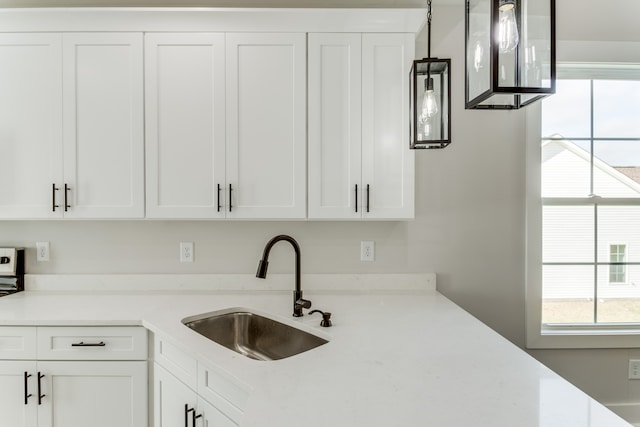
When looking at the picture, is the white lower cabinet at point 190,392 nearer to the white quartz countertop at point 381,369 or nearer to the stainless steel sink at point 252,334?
the white quartz countertop at point 381,369

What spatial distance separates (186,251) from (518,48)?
2.04 metres

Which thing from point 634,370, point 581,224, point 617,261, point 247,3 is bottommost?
point 634,370

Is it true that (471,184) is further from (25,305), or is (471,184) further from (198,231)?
(25,305)

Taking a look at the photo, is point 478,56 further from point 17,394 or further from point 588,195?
point 17,394

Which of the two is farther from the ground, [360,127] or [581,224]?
[360,127]

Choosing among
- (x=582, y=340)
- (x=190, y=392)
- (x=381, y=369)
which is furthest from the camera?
(x=582, y=340)

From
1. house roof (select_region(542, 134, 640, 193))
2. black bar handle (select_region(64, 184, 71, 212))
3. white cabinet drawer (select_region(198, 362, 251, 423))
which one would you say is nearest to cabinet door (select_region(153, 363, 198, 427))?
white cabinet drawer (select_region(198, 362, 251, 423))

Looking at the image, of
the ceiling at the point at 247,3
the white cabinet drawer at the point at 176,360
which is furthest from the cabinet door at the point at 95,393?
the ceiling at the point at 247,3

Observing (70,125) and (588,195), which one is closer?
(70,125)

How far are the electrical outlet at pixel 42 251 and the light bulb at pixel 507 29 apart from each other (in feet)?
8.58

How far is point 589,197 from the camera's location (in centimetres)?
231

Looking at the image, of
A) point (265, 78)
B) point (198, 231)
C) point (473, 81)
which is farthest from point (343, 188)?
point (473, 81)

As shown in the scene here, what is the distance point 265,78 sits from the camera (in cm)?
200

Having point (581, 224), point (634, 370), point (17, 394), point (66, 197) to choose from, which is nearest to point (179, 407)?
point (17, 394)
